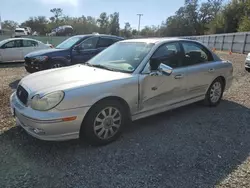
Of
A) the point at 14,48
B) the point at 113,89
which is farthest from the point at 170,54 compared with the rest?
the point at 14,48

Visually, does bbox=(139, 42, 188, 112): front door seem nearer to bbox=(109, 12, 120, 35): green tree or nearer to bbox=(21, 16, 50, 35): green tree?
bbox=(109, 12, 120, 35): green tree

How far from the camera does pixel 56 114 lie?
2.76 metres

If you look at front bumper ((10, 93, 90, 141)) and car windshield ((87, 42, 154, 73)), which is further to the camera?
car windshield ((87, 42, 154, 73))

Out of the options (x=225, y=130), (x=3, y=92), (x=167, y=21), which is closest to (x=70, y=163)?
(x=225, y=130)

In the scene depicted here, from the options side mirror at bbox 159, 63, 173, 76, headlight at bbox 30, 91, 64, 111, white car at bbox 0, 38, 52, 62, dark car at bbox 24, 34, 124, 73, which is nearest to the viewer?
headlight at bbox 30, 91, 64, 111

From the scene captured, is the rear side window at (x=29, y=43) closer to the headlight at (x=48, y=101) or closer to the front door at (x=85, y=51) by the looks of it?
the front door at (x=85, y=51)

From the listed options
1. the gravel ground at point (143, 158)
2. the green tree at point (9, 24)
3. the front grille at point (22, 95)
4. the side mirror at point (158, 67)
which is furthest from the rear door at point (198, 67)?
the green tree at point (9, 24)

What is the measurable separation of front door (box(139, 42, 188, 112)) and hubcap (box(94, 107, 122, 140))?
47 cm

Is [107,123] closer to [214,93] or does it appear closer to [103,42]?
[214,93]

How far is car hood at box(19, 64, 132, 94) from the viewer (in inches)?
118

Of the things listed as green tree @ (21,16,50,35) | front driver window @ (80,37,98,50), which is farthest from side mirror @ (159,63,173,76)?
green tree @ (21,16,50,35)

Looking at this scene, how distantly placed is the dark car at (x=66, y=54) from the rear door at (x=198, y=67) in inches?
168

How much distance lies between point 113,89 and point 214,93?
9.16 feet

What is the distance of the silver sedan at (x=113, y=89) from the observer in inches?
111
